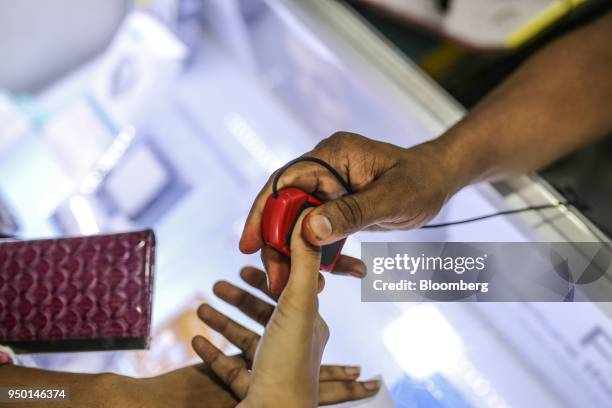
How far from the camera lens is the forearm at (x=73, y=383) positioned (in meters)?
0.72

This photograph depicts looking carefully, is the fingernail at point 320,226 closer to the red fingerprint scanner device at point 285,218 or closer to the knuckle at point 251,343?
the red fingerprint scanner device at point 285,218

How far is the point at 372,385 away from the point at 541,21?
0.99 m

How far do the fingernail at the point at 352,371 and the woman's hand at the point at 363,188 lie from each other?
15cm

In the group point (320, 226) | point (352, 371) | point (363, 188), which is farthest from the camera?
point (352, 371)

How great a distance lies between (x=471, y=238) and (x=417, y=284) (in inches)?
5.5

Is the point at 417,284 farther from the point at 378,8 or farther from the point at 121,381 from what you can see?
the point at 378,8

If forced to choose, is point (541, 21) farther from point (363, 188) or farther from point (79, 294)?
point (79, 294)

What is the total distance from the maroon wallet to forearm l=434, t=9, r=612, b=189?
58cm

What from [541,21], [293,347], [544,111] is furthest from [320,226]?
[541,21]

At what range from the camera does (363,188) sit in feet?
2.28

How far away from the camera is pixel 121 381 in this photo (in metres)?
0.75

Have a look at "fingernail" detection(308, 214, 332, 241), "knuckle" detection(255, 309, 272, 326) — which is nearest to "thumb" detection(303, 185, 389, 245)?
"fingernail" detection(308, 214, 332, 241)

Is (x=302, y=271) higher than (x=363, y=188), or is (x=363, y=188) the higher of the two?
(x=363, y=188)

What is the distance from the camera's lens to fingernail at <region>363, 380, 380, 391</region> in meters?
0.76
